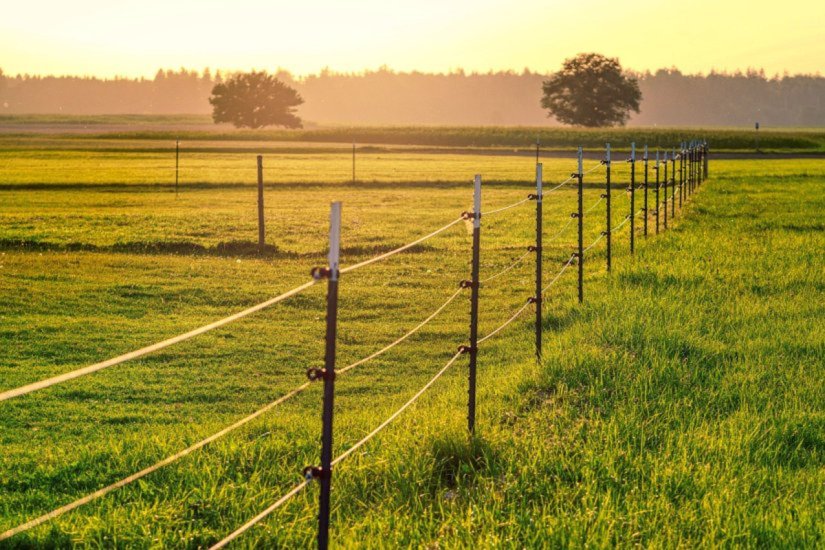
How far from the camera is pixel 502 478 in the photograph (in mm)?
6305

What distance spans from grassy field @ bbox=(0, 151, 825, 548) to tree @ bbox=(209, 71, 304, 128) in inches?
4126


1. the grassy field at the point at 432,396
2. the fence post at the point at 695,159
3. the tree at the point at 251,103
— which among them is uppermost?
the tree at the point at 251,103

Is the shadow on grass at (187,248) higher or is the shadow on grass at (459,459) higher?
the shadow on grass at (187,248)

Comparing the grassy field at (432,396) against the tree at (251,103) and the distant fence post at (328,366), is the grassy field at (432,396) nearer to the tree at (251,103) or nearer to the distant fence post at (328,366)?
the distant fence post at (328,366)

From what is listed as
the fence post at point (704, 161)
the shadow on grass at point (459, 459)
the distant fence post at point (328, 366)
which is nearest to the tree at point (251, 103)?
the fence post at point (704, 161)

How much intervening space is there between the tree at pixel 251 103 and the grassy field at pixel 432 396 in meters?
105

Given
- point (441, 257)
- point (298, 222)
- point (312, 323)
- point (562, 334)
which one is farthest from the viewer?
point (298, 222)

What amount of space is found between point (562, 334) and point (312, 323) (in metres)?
4.49

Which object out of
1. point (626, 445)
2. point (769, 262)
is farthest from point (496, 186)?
point (626, 445)

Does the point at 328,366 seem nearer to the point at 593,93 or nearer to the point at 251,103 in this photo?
the point at 593,93

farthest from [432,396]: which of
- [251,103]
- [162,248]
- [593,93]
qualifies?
[251,103]

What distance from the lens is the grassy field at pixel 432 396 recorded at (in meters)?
5.71

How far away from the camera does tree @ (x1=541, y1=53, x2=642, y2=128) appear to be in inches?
4424

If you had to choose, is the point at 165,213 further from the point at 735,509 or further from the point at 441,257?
the point at 735,509
